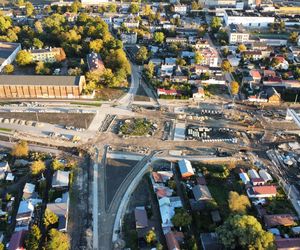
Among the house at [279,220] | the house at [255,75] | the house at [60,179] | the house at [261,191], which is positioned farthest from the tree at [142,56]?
the house at [279,220]

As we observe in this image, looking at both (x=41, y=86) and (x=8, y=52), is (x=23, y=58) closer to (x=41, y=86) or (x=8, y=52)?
(x=8, y=52)

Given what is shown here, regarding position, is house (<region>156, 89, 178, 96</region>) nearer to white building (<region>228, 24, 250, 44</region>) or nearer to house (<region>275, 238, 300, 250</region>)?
white building (<region>228, 24, 250, 44</region>)

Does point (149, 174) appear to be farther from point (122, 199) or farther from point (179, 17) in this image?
point (179, 17)

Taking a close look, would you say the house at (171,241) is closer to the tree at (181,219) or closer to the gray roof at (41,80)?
the tree at (181,219)

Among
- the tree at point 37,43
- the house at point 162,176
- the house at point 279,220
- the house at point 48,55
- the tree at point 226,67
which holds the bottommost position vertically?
the house at point 279,220

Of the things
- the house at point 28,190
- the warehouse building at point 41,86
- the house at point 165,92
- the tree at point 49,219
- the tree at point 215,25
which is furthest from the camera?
the tree at point 215,25

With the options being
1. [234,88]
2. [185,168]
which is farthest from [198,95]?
[185,168]
